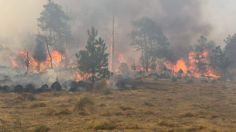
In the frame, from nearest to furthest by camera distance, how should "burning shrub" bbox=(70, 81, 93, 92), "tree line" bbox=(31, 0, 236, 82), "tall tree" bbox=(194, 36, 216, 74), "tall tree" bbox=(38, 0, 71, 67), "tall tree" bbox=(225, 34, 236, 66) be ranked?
1. "burning shrub" bbox=(70, 81, 93, 92)
2. "tree line" bbox=(31, 0, 236, 82)
3. "tall tree" bbox=(38, 0, 71, 67)
4. "tall tree" bbox=(194, 36, 216, 74)
5. "tall tree" bbox=(225, 34, 236, 66)

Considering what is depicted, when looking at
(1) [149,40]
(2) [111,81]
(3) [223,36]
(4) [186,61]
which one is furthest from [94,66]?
(3) [223,36]

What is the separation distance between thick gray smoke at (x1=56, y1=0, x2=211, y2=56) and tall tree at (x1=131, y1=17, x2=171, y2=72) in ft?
39.7

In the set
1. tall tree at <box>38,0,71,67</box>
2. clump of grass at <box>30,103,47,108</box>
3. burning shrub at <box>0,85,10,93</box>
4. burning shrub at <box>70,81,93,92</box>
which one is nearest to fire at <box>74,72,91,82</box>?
burning shrub at <box>70,81,93,92</box>

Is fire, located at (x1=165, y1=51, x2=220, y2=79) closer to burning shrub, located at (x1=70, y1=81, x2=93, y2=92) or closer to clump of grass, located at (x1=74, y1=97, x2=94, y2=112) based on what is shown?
burning shrub, located at (x1=70, y1=81, x2=93, y2=92)

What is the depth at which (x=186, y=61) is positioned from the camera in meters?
128

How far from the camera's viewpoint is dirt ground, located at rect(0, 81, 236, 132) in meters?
36.9

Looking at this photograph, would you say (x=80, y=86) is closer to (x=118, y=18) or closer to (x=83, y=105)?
(x=83, y=105)

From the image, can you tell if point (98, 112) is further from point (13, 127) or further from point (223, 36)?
point (223, 36)

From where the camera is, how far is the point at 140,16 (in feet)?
482

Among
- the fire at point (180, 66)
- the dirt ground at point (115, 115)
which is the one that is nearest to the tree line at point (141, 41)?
the fire at point (180, 66)

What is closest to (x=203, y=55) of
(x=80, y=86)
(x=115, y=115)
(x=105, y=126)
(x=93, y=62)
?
(x=93, y=62)

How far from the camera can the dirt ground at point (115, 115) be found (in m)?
36.9

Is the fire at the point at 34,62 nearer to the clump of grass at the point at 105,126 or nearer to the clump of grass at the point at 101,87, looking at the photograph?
the clump of grass at the point at 101,87

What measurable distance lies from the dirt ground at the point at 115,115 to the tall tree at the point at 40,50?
3942 cm
